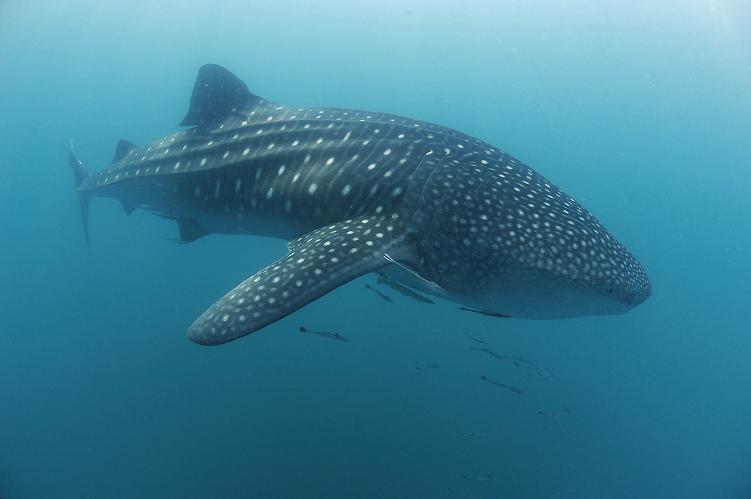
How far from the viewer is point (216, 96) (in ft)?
20.5

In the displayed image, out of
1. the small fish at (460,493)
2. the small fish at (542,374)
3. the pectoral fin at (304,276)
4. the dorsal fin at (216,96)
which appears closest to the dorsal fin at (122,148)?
the dorsal fin at (216,96)

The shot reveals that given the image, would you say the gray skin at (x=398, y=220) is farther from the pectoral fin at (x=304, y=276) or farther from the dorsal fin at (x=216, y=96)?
the dorsal fin at (x=216, y=96)

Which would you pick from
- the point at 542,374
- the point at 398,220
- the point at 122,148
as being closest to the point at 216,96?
the point at 122,148

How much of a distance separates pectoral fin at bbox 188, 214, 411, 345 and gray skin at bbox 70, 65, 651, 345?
1 cm

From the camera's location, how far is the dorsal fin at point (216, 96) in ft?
20.5

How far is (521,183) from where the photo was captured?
4477 millimetres

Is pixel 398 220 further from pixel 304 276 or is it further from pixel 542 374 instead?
pixel 542 374

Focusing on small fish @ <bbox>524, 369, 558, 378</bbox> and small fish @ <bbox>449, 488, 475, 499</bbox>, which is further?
small fish @ <bbox>524, 369, 558, 378</bbox>

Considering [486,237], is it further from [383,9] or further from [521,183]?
[383,9]

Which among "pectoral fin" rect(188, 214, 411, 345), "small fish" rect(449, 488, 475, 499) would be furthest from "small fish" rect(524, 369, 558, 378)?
"pectoral fin" rect(188, 214, 411, 345)

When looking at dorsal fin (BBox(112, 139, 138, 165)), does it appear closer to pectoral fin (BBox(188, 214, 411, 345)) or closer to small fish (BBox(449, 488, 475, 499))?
pectoral fin (BBox(188, 214, 411, 345))

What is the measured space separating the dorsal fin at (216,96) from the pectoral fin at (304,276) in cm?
304

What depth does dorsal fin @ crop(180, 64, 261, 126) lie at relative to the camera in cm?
623

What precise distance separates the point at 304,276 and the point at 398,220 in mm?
1075
